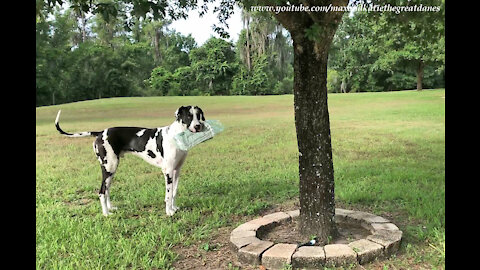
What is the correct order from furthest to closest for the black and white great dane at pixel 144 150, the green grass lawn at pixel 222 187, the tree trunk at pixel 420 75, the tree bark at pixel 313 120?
1. the tree trunk at pixel 420 75
2. the black and white great dane at pixel 144 150
3. the green grass lawn at pixel 222 187
4. the tree bark at pixel 313 120

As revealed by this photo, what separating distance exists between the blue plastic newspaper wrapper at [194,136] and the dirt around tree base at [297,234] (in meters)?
1.04

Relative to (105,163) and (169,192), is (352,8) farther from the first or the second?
(105,163)

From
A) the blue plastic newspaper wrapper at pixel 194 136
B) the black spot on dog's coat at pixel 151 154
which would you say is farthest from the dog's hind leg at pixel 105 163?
the blue plastic newspaper wrapper at pixel 194 136

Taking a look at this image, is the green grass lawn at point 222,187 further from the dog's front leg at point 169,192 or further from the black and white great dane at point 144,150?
the black and white great dane at point 144,150

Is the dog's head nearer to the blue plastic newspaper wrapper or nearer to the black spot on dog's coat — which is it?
the blue plastic newspaper wrapper

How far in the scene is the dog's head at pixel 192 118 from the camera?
3496 mm

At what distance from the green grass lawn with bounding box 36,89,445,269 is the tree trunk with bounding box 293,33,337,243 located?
587 mm

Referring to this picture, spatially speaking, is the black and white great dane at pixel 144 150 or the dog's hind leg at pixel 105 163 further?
the dog's hind leg at pixel 105 163

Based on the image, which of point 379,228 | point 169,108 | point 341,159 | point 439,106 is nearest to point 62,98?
point 169,108

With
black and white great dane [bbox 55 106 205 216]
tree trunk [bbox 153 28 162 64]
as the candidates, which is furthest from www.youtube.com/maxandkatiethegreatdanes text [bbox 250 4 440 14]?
tree trunk [bbox 153 28 162 64]

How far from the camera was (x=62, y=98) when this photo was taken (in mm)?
14734

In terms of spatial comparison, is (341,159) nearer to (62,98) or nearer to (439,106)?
(439,106)

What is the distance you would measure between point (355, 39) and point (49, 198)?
56.1 ft
